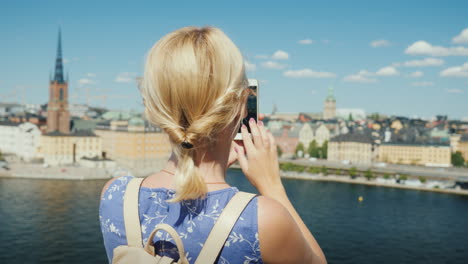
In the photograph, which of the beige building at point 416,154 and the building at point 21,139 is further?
the beige building at point 416,154

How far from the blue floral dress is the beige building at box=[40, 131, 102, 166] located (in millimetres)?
24436

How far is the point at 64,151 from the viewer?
79.0ft

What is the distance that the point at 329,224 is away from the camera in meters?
11.5

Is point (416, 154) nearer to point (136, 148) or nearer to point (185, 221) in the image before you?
point (136, 148)

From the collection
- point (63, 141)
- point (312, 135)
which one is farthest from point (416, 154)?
point (63, 141)

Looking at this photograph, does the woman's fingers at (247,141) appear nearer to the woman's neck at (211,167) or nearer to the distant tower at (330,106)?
the woman's neck at (211,167)

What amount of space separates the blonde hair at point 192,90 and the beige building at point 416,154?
1121 inches

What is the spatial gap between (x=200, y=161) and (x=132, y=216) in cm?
10

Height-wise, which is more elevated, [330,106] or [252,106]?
[330,106]

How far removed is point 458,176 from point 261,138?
23283mm

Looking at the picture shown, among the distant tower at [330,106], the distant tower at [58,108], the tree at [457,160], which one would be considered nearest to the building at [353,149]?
the tree at [457,160]

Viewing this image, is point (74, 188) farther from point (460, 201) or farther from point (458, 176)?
point (458, 176)

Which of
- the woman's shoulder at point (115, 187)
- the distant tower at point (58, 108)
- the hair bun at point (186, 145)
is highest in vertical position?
the distant tower at point (58, 108)

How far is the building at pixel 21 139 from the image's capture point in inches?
1024
